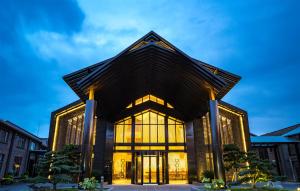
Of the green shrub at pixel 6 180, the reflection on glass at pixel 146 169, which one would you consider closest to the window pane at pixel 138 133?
the reflection on glass at pixel 146 169

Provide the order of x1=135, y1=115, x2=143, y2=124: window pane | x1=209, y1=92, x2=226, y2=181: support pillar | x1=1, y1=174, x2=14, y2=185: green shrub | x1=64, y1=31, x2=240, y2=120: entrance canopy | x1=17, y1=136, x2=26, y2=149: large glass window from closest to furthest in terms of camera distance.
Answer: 1. x1=209, y1=92, x2=226, y2=181: support pillar
2. x1=64, y1=31, x2=240, y2=120: entrance canopy
3. x1=1, y1=174, x2=14, y2=185: green shrub
4. x1=135, y1=115, x2=143, y2=124: window pane
5. x1=17, y1=136, x2=26, y2=149: large glass window

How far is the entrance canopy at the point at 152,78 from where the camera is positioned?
13602 mm

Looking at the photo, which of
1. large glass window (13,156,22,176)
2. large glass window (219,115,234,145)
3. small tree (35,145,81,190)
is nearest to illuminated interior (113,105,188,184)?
large glass window (219,115,234,145)

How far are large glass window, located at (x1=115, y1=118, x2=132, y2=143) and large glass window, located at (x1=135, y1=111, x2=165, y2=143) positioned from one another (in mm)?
795

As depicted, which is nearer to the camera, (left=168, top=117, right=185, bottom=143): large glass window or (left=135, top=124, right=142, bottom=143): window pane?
(left=135, top=124, right=142, bottom=143): window pane

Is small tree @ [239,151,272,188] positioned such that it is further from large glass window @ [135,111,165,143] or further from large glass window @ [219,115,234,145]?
large glass window @ [135,111,165,143]

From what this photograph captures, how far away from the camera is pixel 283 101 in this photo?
3930 inches

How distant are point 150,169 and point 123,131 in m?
4.48

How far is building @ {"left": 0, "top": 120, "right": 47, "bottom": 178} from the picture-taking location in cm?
2077

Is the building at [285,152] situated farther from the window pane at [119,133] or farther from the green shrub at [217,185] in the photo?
the window pane at [119,133]

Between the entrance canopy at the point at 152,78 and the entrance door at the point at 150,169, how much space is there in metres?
5.53

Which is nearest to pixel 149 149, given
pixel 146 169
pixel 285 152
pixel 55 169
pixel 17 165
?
pixel 146 169

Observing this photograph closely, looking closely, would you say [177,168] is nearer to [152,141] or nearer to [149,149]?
[149,149]

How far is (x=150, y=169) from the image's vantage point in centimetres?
1933
